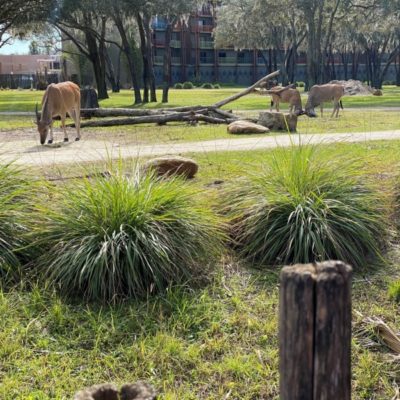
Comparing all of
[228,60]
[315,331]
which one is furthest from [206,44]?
[315,331]

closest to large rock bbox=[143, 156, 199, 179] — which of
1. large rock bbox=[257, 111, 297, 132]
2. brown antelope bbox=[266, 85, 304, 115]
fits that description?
large rock bbox=[257, 111, 297, 132]

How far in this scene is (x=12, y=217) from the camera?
5.42 m

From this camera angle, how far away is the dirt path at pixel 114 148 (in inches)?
406

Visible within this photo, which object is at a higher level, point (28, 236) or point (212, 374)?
point (28, 236)

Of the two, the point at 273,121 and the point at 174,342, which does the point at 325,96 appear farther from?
the point at 174,342

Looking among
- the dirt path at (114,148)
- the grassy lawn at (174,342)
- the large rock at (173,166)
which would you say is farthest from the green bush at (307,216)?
the dirt path at (114,148)

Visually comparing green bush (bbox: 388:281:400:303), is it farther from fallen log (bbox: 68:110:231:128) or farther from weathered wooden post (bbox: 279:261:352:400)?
fallen log (bbox: 68:110:231:128)

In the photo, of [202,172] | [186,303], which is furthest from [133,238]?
[202,172]

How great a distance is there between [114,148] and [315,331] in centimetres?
1007

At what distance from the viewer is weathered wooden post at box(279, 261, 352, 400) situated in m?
2.01

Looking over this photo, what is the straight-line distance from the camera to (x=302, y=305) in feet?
6.66

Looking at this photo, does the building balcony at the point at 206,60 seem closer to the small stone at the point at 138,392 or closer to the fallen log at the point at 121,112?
the fallen log at the point at 121,112

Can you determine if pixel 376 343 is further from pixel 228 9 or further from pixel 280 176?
pixel 228 9

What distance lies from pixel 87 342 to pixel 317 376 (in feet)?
8.08
